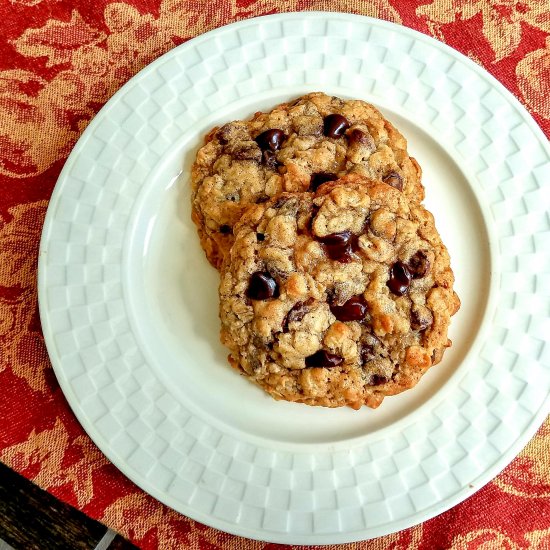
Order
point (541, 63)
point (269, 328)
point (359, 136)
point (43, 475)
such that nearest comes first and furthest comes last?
point (269, 328), point (359, 136), point (43, 475), point (541, 63)

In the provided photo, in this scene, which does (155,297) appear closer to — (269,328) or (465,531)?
(269,328)

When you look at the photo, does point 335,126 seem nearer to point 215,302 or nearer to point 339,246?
point 339,246

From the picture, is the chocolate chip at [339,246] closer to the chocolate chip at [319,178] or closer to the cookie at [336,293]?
the cookie at [336,293]

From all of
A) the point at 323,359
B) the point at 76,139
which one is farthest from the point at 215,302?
the point at 76,139

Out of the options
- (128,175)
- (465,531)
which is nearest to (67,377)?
(128,175)

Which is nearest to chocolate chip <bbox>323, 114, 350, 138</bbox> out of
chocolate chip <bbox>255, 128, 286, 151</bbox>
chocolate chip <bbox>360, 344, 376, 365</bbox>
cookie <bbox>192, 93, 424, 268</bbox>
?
cookie <bbox>192, 93, 424, 268</bbox>

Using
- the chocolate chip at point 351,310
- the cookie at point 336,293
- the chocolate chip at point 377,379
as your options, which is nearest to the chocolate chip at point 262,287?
the cookie at point 336,293

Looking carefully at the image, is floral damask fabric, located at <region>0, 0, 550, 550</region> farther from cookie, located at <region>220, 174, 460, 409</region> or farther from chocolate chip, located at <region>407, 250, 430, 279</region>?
chocolate chip, located at <region>407, 250, 430, 279</region>
